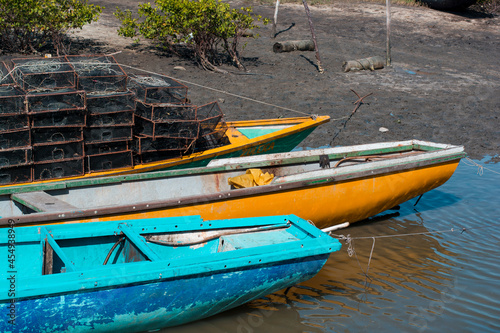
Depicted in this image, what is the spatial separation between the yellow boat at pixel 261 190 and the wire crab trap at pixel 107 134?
0.84 metres

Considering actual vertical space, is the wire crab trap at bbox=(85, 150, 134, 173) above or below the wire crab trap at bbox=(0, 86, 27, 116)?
below

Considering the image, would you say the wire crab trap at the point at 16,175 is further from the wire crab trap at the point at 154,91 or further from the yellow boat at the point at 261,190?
the wire crab trap at the point at 154,91

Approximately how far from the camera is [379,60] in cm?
1466

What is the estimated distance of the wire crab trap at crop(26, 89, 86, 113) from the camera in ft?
20.6

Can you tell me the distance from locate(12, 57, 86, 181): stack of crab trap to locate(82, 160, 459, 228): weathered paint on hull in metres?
1.82

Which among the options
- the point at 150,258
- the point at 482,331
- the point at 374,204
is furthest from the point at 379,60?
the point at 150,258

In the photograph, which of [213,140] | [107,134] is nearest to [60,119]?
[107,134]

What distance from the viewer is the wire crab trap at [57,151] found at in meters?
6.53

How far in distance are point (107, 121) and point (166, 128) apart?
0.90m

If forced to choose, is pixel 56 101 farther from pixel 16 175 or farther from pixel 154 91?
pixel 154 91

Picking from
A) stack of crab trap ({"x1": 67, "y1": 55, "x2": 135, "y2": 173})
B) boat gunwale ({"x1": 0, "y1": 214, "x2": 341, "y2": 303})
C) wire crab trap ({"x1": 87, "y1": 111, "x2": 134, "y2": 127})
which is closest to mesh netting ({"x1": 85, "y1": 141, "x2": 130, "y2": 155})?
stack of crab trap ({"x1": 67, "y1": 55, "x2": 135, "y2": 173})

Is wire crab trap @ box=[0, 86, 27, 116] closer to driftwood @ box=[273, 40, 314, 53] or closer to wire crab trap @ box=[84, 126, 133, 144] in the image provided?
wire crab trap @ box=[84, 126, 133, 144]

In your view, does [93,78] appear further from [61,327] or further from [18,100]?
[61,327]

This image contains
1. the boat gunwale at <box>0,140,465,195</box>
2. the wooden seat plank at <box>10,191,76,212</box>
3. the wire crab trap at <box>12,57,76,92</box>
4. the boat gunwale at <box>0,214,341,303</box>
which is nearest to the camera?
the boat gunwale at <box>0,214,341,303</box>
